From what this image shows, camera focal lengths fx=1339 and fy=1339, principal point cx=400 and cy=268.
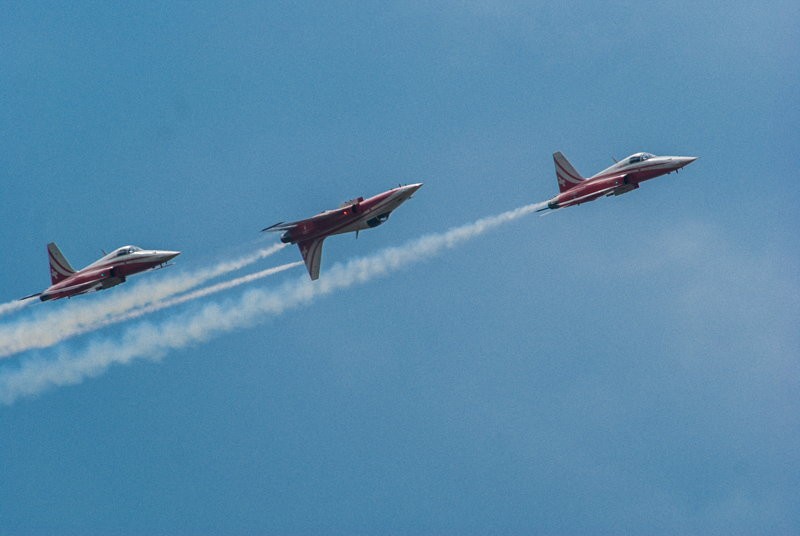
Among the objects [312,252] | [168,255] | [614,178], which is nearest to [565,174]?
[614,178]

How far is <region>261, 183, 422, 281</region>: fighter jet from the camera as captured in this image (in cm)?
10262

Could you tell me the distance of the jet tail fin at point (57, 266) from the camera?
344 feet

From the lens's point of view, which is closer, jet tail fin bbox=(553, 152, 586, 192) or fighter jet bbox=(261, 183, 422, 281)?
fighter jet bbox=(261, 183, 422, 281)

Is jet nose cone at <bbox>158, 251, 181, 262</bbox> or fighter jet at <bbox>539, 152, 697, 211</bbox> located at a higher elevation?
jet nose cone at <bbox>158, 251, 181, 262</bbox>

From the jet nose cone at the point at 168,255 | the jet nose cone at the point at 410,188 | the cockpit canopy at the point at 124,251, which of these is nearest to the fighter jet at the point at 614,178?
the jet nose cone at the point at 410,188

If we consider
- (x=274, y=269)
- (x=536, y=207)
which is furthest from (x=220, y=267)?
(x=536, y=207)

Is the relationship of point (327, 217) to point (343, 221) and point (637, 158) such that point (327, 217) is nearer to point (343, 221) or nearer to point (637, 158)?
point (343, 221)

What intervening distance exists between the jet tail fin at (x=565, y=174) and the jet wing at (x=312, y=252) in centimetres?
1991

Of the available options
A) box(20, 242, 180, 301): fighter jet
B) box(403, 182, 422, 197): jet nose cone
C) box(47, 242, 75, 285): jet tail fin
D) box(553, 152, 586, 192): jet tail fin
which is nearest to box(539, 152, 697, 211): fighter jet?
→ box(553, 152, 586, 192): jet tail fin

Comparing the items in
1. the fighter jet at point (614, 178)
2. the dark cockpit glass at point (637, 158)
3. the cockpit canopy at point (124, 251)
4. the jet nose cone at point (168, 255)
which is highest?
the cockpit canopy at point (124, 251)

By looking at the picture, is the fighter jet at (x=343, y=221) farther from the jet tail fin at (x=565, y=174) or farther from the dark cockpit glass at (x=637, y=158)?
the dark cockpit glass at (x=637, y=158)

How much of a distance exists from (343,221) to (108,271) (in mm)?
18452

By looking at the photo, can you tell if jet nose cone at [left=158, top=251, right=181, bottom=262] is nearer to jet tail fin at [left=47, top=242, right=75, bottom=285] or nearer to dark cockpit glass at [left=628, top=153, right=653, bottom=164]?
jet tail fin at [left=47, top=242, right=75, bottom=285]

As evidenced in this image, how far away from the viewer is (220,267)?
109m
